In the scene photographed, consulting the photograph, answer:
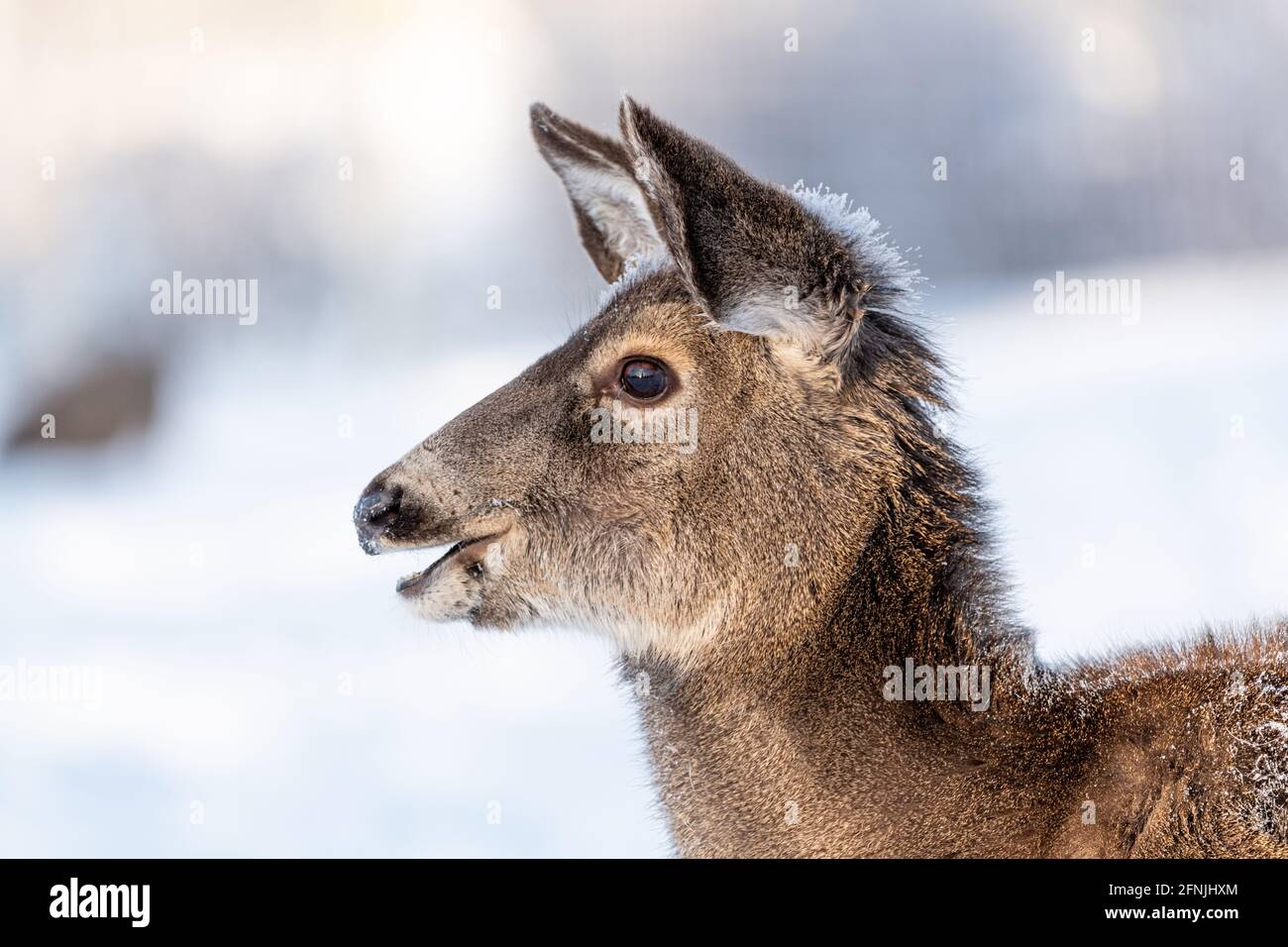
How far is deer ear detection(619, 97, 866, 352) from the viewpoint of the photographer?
320 centimetres

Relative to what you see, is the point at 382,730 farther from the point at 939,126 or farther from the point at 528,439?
the point at 939,126

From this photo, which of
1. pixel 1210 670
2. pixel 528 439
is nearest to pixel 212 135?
pixel 528 439

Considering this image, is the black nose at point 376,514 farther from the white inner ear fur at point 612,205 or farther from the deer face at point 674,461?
the white inner ear fur at point 612,205

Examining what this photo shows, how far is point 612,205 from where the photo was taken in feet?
14.4

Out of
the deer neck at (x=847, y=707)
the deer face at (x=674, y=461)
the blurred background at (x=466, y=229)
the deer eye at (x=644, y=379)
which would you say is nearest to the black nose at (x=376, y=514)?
the deer face at (x=674, y=461)

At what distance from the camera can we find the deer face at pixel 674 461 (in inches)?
140

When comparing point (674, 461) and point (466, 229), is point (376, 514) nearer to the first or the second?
point (674, 461)

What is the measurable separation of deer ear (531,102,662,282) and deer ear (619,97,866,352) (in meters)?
0.74

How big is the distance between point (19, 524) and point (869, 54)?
8264mm

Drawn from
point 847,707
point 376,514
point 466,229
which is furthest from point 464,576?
point 466,229

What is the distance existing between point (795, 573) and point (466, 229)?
33.8 ft

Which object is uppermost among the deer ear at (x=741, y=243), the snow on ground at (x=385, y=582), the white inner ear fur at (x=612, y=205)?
the white inner ear fur at (x=612, y=205)

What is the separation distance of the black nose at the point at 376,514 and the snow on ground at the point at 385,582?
27 cm

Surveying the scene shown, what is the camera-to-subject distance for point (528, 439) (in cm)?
373
